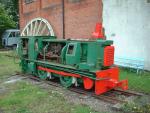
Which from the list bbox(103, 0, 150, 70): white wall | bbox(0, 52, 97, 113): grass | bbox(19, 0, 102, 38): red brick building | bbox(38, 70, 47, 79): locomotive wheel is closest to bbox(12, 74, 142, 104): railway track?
bbox(0, 52, 97, 113): grass

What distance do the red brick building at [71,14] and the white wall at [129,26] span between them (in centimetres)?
121

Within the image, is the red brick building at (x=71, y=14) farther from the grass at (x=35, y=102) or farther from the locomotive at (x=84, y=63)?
the grass at (x=35, y=102)

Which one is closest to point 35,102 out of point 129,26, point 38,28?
point 129,26

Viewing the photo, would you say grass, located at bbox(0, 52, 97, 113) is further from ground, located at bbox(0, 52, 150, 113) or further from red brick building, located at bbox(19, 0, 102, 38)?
red brick building, located at bbox(19, 0, 102, 38)

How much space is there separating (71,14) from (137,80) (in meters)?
8.54

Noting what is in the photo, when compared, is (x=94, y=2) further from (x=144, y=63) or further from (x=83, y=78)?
(x=83, y=78)

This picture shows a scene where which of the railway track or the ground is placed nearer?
the ground

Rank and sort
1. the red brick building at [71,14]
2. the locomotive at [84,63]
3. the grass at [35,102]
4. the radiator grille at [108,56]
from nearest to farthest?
the grass at [35,102] → the locomotive at [84,63] → the radiator grille at [108,56] → the red brick building at [71,14]

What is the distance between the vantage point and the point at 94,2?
1598 centimetres

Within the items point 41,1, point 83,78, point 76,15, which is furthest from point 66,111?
point 41,1

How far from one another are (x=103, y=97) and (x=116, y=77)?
1160 millimetres

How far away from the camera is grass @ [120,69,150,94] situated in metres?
9.59

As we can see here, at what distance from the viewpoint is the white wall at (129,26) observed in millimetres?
12922

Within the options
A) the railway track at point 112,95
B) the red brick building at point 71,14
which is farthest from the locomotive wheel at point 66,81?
the red brick building at point 71,14
